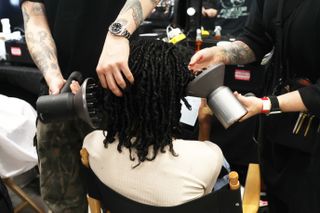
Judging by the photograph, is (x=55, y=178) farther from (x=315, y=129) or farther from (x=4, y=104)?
(x=315, y=129)

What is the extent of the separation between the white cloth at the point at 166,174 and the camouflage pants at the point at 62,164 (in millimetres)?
267

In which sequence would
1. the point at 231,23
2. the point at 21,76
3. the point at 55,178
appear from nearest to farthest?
the point at 55,178 < the point at 231,23 < the point at 21,76

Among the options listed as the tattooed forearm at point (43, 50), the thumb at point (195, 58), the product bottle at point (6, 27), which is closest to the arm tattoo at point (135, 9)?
the thumb at point (195, 58)

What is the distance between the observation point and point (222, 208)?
875mm

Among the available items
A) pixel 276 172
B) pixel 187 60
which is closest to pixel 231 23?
pixel 276 172

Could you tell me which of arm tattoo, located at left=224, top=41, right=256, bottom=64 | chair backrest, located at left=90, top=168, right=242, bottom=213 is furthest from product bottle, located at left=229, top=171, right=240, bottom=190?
arm tattoo, located at left=224, top=41, right=256, bottom=64

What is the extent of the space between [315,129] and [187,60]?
50 centimetres

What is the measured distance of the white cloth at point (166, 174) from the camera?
861mm

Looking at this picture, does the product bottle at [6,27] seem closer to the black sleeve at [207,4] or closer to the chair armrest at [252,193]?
the black sleeve at [207,4]

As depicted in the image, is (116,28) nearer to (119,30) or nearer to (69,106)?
(119,30)

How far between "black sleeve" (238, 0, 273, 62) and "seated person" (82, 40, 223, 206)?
465 mm

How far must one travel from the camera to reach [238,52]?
1.29m

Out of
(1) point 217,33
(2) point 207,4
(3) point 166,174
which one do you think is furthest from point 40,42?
(2) point 207,4

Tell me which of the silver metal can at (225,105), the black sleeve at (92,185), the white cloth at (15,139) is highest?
the silver metal can at (225,105)
